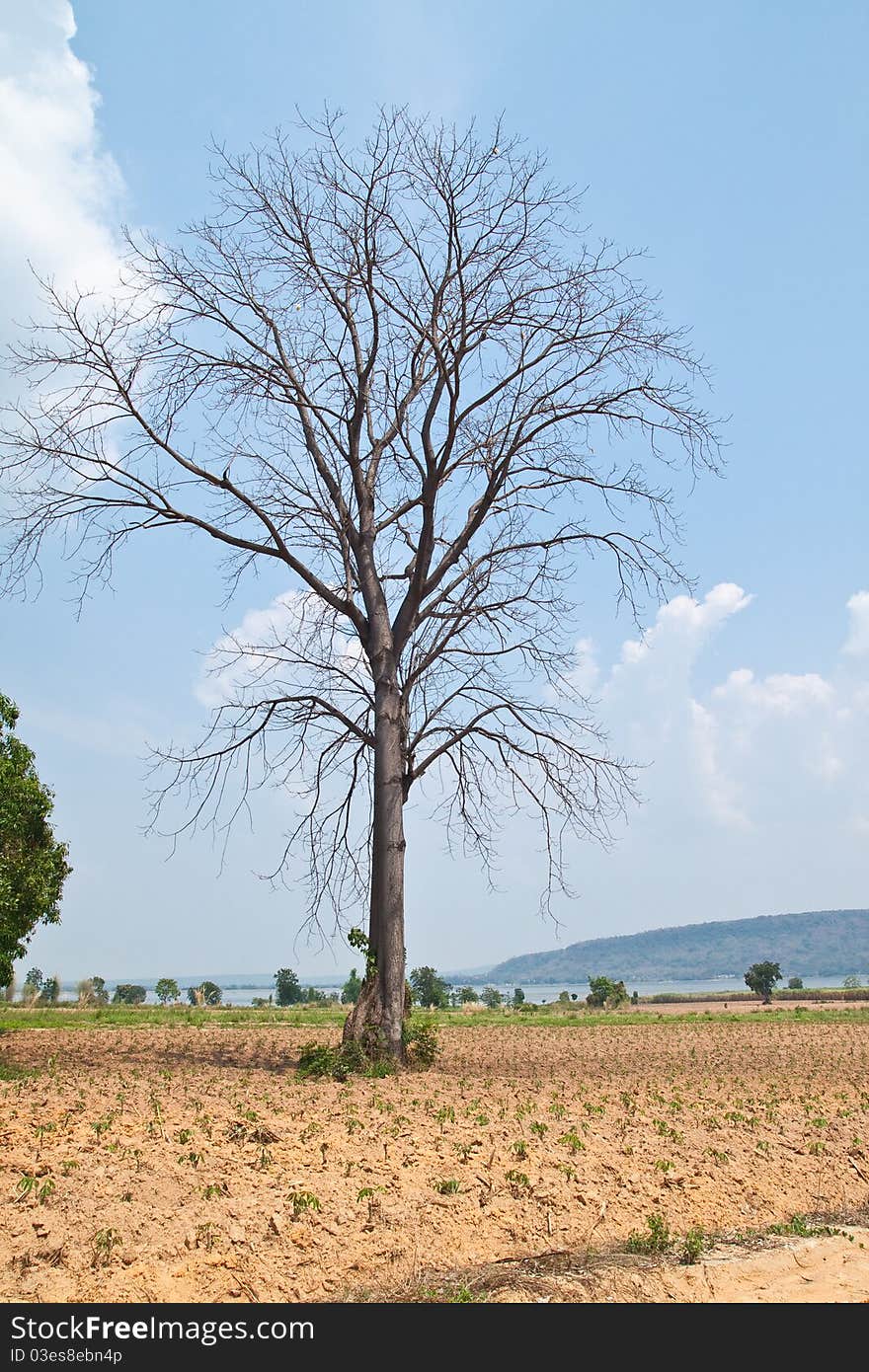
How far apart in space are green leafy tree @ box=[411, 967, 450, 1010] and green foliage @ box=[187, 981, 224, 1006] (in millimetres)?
9393

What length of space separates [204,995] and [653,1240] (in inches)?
1554

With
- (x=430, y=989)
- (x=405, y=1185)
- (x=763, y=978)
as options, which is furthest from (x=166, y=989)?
(x=405, y=1185)

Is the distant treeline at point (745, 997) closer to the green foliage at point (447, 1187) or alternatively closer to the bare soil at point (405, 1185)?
the bare soil at point (405, 1185)

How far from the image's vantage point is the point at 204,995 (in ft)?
141

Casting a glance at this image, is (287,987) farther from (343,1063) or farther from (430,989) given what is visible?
(343,1063)

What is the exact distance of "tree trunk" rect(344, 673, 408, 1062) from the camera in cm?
1277

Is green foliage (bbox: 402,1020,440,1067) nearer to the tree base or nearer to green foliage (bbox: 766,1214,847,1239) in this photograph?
the tree base

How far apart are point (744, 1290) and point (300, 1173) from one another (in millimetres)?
3133

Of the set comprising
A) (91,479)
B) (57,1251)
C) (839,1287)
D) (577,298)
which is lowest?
(839,1287)

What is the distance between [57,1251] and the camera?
18.8 feet
